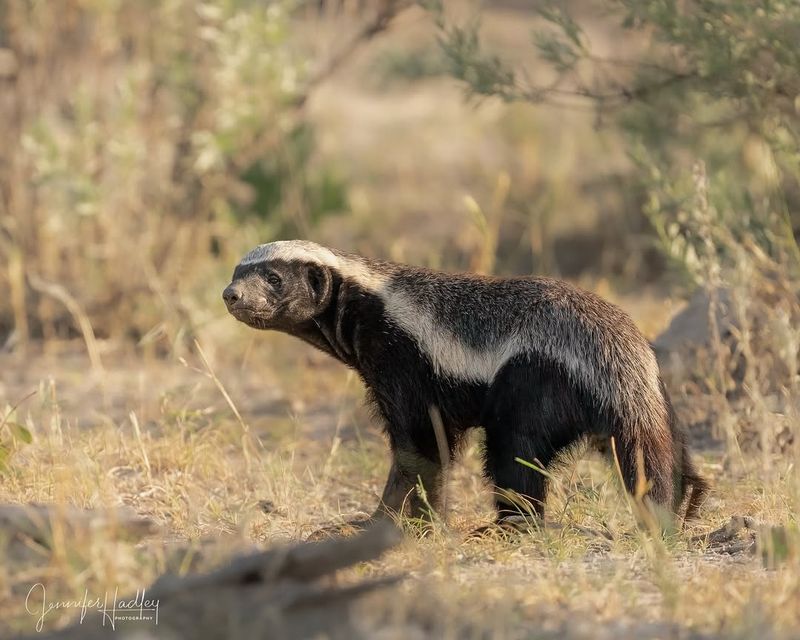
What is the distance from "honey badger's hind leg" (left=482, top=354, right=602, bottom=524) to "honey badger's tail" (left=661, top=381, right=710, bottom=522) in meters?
Answer: 0.42

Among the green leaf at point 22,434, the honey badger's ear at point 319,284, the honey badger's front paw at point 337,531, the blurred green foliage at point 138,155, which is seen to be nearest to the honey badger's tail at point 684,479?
the honey badger's front paw at point 337,531

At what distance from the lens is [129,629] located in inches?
128

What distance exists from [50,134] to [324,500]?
359cm

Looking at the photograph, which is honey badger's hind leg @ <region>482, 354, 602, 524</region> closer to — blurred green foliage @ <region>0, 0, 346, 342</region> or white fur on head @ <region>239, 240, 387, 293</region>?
white fur on head @ <region>239, 240, 387, 293</region>

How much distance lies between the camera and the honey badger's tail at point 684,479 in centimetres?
484

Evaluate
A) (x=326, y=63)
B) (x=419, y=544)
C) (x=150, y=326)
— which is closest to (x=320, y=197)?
(x=326, y=63)

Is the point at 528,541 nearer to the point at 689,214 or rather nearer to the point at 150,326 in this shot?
the point at 689,214

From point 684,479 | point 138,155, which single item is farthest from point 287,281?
point 138,155

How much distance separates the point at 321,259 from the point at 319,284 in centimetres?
11

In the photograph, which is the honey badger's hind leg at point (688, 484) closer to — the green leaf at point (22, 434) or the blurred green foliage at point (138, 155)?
the green leaf at point (22, 434)

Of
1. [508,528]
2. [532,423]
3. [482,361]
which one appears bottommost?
[508,528]

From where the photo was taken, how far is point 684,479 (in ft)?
16.1

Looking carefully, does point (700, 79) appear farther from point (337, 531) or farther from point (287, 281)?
point (337, 531)

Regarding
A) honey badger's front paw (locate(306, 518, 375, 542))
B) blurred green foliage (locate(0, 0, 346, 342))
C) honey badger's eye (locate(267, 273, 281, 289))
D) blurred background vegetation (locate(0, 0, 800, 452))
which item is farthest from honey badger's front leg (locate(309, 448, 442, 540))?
blurred green foliage (locate(0, 0, 346, 342))
